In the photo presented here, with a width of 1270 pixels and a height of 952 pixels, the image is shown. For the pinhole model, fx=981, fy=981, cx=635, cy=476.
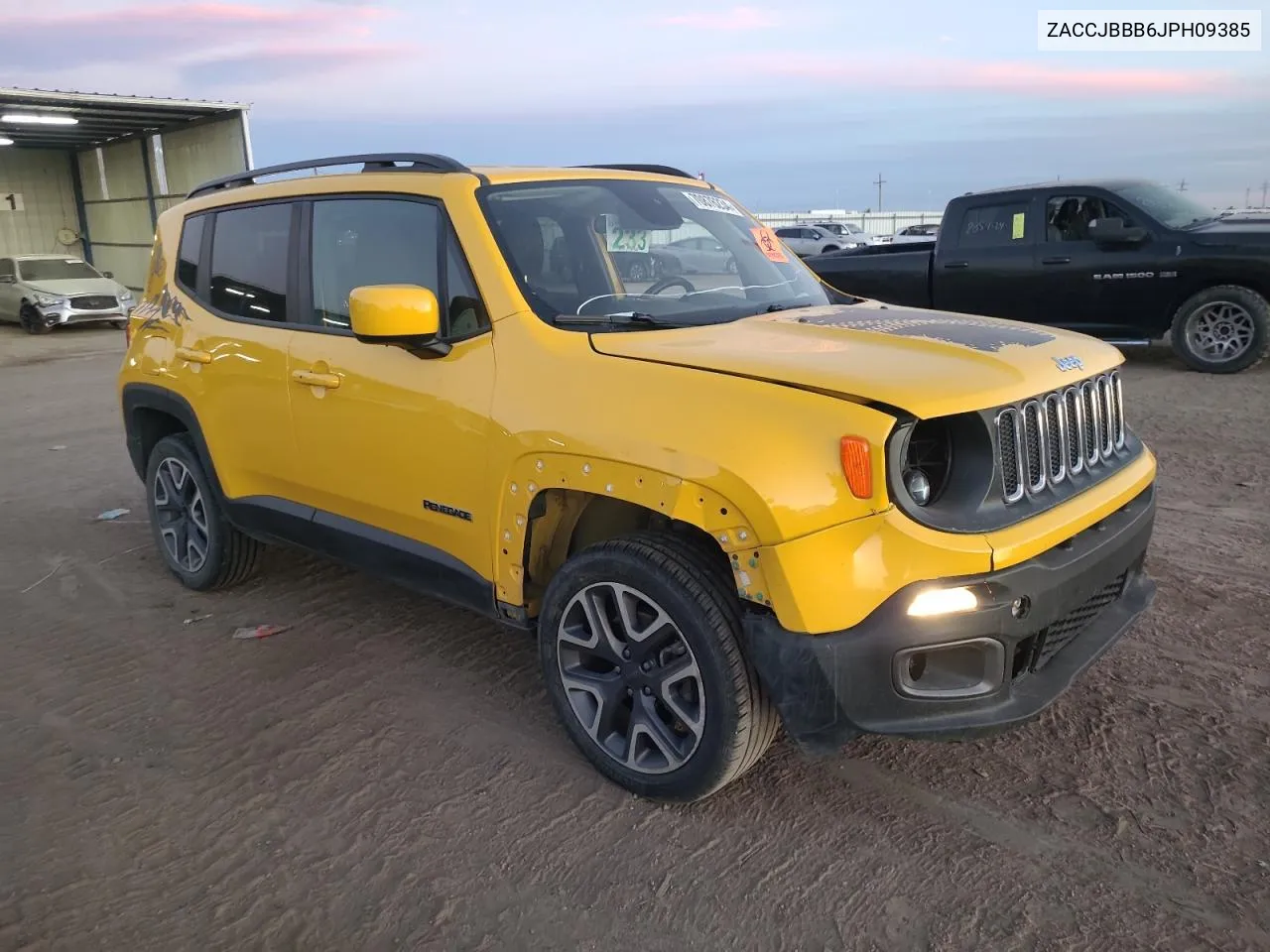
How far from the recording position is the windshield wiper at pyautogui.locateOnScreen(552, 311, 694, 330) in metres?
3.17

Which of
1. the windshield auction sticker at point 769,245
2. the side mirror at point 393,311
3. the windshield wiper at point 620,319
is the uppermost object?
the windshield auction sticker at point 769,245

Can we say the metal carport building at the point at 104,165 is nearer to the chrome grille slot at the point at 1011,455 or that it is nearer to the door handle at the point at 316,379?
the door handle at the point at 316,379

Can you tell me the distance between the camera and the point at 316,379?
12.4 ft

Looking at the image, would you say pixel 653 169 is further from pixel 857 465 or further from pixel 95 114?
pixel 95 114

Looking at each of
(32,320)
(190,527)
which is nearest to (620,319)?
(190,527)

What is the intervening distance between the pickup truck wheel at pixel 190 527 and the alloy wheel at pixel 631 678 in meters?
2.37

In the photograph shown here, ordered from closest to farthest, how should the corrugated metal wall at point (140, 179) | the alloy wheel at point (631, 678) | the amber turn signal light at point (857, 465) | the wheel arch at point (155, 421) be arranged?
the amber turn signal light at point (857, 465), the alloy wheel at point (631, 678), the wheel arch at point (155, 421), the corrugated metal wall at point (140, 179)

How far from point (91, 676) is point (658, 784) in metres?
2.54

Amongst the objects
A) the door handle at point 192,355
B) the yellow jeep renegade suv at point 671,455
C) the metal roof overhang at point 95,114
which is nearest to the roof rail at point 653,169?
the yellow jeep renegade suv at point 671,455

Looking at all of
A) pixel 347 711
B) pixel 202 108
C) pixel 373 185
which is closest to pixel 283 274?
pixel 373 185

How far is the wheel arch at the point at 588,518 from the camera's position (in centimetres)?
258

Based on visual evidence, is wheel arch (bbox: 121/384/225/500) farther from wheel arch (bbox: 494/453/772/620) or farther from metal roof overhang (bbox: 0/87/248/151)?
metal roof overhang (bbox: 0/87/248/151)

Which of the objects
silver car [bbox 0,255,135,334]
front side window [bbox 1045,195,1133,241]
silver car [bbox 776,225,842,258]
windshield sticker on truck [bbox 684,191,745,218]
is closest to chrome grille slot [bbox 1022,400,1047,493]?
windshield sticker on truck [bbox 684,191,745,218]

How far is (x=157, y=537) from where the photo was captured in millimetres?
5137
